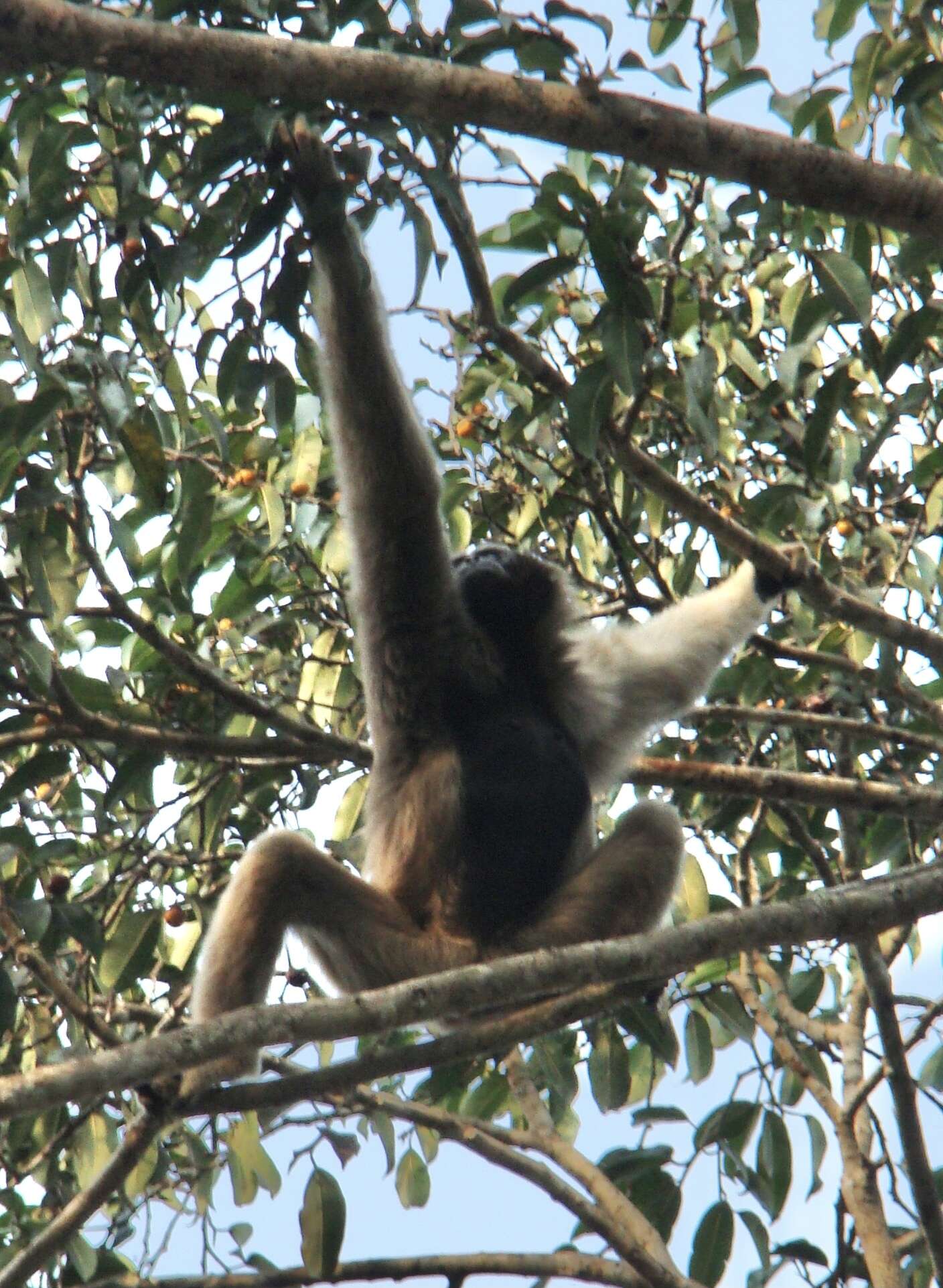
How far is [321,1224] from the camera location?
4727 millimetres

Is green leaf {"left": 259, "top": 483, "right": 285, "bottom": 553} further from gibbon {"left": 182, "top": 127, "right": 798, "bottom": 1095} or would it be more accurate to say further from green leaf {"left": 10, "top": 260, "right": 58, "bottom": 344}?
green leaf {"left": 10, "top": 260, "right": 58, "bottom": 344}

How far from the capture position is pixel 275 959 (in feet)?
15.1

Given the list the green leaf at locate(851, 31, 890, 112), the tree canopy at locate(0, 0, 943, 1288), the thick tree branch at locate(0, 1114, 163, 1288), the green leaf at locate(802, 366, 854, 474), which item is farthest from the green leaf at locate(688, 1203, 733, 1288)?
the green leaf at locate(851, 31, 890, 112)

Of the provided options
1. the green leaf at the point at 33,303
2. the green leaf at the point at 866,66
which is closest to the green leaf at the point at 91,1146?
the green leaf at the point at 33,303

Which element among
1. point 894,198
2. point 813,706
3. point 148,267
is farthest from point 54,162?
point 813,706

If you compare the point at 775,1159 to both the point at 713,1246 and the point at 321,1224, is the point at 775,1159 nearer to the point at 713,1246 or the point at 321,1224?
the point at 713,1246

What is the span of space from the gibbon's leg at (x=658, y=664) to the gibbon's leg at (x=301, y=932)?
121 cm

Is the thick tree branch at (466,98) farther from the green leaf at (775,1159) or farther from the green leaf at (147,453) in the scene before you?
the green leaf at (775,1159)

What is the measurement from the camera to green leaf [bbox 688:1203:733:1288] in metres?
5.11

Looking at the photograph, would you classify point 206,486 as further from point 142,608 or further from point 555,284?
point 555,284

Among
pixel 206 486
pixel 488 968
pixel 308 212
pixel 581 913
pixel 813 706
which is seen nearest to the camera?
pixel 488 968

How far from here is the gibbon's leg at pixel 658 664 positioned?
19.4 ft

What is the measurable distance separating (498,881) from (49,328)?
7.90 feet

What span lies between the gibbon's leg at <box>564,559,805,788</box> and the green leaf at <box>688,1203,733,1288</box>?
167cm
